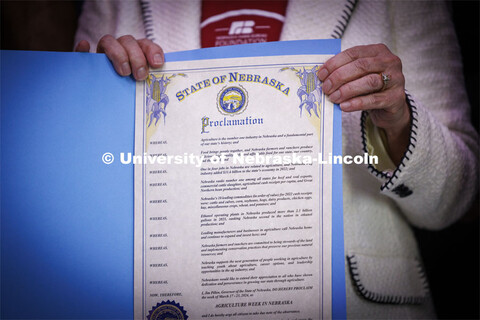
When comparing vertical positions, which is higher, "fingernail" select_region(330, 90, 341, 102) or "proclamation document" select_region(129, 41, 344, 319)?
"fingernail" select_region(330, 90, 341, 102)

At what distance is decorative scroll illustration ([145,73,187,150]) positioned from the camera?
2.04 feet

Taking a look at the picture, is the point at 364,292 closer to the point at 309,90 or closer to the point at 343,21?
the point at 309,90

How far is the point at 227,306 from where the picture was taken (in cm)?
60

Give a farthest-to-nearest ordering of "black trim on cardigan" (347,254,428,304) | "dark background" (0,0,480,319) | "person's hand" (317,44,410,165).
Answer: "dark background" (0,0,480,319)
"black trim on cardigan" (347,254,428,304)
"person's hand" (317,44,410,165)

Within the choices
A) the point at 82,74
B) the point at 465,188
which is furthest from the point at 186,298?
the point at 465,188

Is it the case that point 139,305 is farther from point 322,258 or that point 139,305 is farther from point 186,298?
point 322,258

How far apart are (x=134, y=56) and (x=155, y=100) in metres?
0.08

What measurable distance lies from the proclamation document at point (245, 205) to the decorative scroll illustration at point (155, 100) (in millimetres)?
33

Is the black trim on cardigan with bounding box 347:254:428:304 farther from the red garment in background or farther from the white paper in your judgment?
the red garment in background

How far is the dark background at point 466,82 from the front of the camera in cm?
96

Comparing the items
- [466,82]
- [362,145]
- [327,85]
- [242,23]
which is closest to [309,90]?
[327,85]

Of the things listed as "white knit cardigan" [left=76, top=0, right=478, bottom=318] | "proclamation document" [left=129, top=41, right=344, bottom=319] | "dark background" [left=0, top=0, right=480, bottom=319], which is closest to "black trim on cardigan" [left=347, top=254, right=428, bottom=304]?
"white knit cardigan" [left=76, top=0, right=478, bottom=318]

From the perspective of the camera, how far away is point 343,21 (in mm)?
754

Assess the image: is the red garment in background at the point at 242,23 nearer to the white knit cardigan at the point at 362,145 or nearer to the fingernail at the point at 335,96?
the white knit cardigan at the point at 362,145
